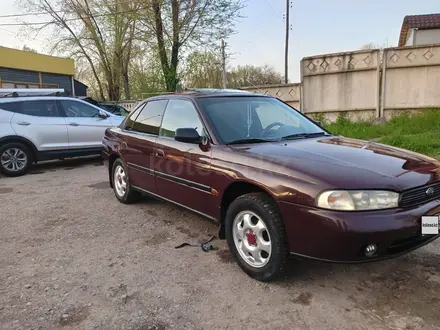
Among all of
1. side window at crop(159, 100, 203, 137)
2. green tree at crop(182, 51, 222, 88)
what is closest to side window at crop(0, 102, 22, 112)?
side window at crop(159, 100, 203, 137)

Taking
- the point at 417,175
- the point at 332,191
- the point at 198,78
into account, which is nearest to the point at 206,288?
the point at 332,191

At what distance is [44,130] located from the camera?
26.1 feet

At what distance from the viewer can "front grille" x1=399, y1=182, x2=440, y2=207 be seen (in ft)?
8.31

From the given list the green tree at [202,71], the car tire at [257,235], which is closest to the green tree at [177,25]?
the green tree at [202,71]

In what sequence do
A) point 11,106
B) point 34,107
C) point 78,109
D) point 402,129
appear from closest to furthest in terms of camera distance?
point 11,106 < point 34,107 < point 78,109 < point 402,129

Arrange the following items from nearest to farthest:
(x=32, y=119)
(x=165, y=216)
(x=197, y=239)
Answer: (x=197, y=239) < (x=165, y=216) < (x=32, y=119)

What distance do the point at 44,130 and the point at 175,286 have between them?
21.0ft

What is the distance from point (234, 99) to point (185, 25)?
15.4 meters

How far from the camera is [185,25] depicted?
17922 mm

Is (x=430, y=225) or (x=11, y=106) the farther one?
(x=11, y=106)

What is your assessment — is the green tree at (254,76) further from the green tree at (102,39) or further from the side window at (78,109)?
the side window at (78,109)

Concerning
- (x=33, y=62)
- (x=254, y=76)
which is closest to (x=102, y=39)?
(x=33, y=62)

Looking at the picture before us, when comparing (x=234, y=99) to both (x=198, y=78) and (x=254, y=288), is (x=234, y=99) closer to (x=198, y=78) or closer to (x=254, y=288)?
(x=254, y=288)

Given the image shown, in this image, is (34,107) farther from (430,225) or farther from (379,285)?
(430,225)
